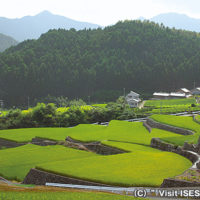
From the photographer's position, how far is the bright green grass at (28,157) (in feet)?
77.3

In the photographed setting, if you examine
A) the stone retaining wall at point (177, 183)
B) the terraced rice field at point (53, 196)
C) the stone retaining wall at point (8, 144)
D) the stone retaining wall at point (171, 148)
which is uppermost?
the stone retaining wall at point (177, 183)

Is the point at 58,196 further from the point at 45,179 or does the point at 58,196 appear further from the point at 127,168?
the point at 127,168

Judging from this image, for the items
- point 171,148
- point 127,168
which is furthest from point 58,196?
point 171,148

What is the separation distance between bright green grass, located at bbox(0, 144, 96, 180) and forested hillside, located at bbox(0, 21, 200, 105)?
8033cm

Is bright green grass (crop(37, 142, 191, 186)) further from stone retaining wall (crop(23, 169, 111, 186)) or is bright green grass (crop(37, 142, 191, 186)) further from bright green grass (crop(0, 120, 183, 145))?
bright green grass (crop(0, 120, 183, 145))

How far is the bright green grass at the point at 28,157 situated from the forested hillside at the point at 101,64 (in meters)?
80.3

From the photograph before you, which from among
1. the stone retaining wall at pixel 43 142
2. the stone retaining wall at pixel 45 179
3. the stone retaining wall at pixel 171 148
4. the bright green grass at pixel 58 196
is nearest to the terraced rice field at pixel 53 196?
the bright green grass at pixel 58 196

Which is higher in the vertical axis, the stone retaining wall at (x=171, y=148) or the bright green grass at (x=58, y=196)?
the bright green grass at (x=58, y=196)

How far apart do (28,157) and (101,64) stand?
103441 millimetres

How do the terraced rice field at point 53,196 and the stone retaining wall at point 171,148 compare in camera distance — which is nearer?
the terraced rice field at point 53,196

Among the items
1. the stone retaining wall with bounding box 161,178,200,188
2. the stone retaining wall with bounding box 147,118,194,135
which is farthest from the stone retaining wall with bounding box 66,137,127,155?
the stone retaining wall with bounding box 161,178,200,188

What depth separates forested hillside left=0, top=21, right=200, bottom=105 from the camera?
11575 cm

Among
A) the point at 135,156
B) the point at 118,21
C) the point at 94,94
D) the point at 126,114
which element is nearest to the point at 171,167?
the point at 135,156

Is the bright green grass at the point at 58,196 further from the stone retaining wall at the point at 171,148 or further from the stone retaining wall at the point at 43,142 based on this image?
the stone retaining wall at the point at 43,142
